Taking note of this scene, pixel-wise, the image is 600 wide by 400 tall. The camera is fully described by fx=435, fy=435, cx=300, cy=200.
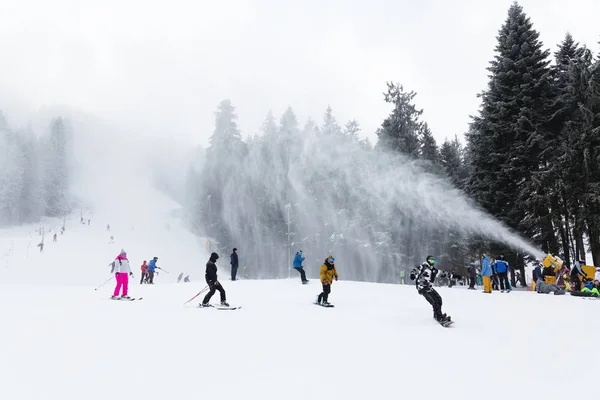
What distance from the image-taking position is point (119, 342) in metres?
7.87

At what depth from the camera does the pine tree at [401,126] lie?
3472 centimetres

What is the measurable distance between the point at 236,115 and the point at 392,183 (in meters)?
28.7

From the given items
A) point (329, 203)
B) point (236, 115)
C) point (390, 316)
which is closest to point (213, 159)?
point (236, 115)

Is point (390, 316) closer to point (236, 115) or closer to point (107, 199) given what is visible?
point (236, 115)

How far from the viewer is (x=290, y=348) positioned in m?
7.71

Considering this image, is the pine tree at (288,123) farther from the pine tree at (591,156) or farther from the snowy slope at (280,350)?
the snowy slope at (280,350)

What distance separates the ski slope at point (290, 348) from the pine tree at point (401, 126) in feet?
69.7

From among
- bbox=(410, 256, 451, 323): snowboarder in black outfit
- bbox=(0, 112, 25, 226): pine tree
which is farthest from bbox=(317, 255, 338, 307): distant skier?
bbox=(0, 112, 25, 226): pine tree

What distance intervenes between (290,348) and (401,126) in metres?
30.3

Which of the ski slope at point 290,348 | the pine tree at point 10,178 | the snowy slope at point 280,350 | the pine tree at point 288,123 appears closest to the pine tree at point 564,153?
the ski slope at point 290,348

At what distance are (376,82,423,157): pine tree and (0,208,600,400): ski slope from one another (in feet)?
69.7

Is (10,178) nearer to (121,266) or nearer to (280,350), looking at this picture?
(121,266)

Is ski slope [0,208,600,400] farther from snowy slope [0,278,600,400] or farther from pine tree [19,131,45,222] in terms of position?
pine tree [19,131,45,222]

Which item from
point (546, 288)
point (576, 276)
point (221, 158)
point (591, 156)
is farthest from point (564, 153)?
point (221, 158)
